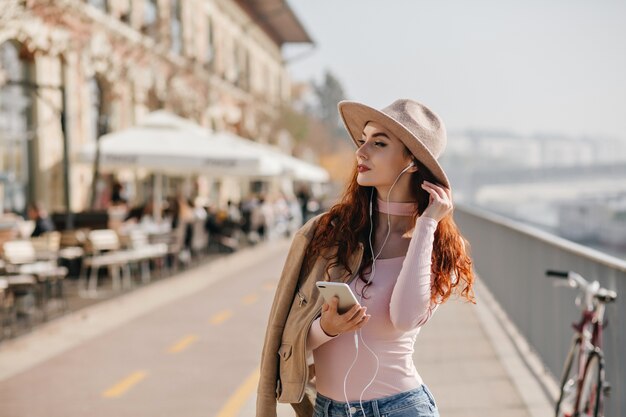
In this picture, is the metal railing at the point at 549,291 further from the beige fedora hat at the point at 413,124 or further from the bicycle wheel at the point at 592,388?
the beige fedora hat at the point at 413,124

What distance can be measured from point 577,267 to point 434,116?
462 cm

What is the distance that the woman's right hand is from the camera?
2842 millimetres

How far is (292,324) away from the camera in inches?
119

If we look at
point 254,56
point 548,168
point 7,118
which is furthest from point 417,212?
point 548,168

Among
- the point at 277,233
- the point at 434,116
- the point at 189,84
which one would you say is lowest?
the point at 277,233

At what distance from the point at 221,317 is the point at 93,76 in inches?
572

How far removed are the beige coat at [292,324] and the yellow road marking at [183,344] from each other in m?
6.96

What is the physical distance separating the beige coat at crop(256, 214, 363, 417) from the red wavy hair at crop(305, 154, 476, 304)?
1.3 inches

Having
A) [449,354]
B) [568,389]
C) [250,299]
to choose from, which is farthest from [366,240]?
[250,299]

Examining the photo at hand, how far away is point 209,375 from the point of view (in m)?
8.62

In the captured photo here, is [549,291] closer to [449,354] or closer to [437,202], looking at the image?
[449,354]

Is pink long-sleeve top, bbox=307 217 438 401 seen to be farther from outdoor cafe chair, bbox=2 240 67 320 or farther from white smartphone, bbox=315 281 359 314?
outdoor cafe chair, bbox=2 240 67 320

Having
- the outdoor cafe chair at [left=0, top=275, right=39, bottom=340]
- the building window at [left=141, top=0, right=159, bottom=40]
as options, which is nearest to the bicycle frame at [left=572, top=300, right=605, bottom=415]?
the outdoor cafe chair at [left=0, top=275, right=39, bottom=340]

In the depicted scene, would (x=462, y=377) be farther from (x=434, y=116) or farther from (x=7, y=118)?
(x=7, y=118)
